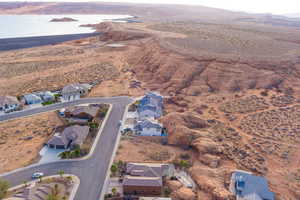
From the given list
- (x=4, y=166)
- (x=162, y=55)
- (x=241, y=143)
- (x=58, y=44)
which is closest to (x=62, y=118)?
(x=4, y=166)

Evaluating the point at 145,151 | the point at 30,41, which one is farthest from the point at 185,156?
the point at 30,41

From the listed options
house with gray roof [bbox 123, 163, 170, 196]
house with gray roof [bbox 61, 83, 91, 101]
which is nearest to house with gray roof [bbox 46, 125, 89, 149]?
house with gray roof [bbox 123, 163, 170, 196]

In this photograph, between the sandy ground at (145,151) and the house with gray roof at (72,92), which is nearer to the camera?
the sandy ground at (145,151)

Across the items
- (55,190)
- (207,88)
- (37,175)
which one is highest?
(207,88)

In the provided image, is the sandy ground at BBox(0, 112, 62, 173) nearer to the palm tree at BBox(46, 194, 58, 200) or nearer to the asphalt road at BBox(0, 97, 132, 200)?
the asphalt road at BBox(0, 97, 132, 200)

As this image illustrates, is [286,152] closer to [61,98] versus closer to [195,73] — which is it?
[195,73]

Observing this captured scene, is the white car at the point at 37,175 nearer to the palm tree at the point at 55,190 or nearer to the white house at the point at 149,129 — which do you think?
the palm tree at the point at 55,190

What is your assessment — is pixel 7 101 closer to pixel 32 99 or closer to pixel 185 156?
pixel 32 99

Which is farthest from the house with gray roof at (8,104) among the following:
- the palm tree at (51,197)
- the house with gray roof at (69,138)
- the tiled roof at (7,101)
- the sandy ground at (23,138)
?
the palm tree at (51,197)
